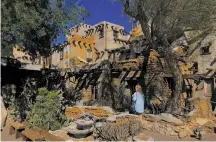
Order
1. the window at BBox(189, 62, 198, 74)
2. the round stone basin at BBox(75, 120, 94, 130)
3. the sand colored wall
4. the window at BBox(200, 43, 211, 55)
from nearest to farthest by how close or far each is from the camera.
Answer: the round stone basin at BBox(75, 120, 94, 130) → the sand colored wall → the window at BBox(189, 62, 198, 74) → the window at BBox(200, 43, 211, 55)

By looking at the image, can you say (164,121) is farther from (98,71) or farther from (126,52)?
(126,52)

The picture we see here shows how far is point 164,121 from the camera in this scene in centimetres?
922

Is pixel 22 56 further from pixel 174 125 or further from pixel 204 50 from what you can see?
pixel 174 125

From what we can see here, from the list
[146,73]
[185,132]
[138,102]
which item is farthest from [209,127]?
[146,73]

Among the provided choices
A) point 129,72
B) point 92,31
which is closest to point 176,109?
point 129,72

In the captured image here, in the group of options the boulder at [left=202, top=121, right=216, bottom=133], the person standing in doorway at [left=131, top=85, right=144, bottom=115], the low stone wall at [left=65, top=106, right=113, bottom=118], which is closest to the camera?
the boulder at [left=202, top=121, right=216, bottom=133]

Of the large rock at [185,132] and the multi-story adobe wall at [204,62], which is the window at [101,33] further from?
the large rock at [185,132]

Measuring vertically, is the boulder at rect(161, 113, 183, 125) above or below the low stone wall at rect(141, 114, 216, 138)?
above

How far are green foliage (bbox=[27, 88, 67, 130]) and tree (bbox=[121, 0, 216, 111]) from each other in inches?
205

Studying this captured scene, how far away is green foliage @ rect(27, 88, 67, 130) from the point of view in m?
9.38

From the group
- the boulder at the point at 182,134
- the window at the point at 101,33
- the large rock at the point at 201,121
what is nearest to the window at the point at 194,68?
the large rock at the point at 201,121

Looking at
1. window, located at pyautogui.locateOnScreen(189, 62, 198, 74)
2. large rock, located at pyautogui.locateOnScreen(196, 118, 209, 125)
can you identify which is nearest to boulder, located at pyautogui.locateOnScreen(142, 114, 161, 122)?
large rock, located at pyautogui.locateOnScreen(196, 118, 209, 125)

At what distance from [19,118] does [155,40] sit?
23.0ft

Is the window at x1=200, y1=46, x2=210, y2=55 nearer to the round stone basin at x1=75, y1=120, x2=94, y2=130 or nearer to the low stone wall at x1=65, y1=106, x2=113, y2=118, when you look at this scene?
the low stone wall at x1=65, y1=106, x2=113, y2=118
